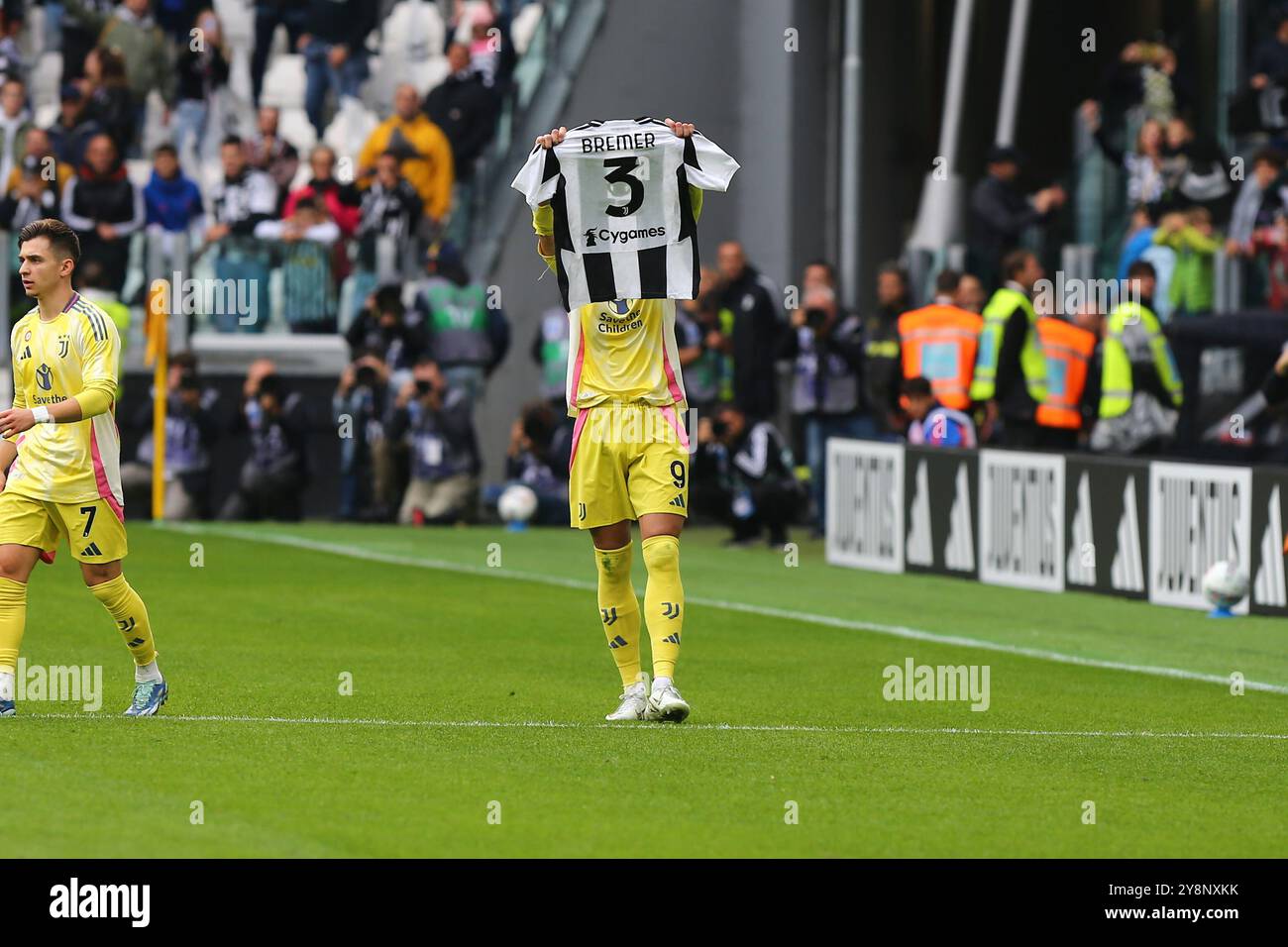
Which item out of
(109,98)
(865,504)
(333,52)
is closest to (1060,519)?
(865,504)

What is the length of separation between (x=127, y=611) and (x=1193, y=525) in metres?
8.55

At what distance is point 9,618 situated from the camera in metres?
10.5

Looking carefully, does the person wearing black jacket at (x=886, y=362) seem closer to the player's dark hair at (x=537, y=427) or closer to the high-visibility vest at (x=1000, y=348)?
the high-visibility vest at (x=1000, y=348)

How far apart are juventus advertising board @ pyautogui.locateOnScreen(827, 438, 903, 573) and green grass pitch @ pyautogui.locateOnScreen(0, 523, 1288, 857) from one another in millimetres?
1246

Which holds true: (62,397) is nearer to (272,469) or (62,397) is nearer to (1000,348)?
(1000,348)

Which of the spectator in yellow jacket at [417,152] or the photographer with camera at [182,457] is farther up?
the spectator in yellow jacket at [417,152]

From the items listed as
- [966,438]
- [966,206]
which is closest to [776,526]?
[966,438]

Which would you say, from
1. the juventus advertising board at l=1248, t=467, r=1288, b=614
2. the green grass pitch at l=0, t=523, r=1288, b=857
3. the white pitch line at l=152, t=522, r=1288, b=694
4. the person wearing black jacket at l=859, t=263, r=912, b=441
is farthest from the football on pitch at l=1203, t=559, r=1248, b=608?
the person wearing black jacket at l=859, t=263, r=912, b=441

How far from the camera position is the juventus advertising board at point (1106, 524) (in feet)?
57.9

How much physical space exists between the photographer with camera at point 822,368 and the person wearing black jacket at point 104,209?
622 cm

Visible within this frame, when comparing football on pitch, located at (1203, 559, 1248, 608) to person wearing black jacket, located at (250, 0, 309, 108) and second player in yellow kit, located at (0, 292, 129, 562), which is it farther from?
person wearing black jacket, located at (250, 0, 309, 108)

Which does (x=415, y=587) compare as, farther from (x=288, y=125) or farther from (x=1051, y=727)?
(x=288, y=125)

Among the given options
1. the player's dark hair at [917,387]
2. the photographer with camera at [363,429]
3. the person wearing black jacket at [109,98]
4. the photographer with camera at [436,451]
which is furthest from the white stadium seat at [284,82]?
the player's dark hair at [917,387]
